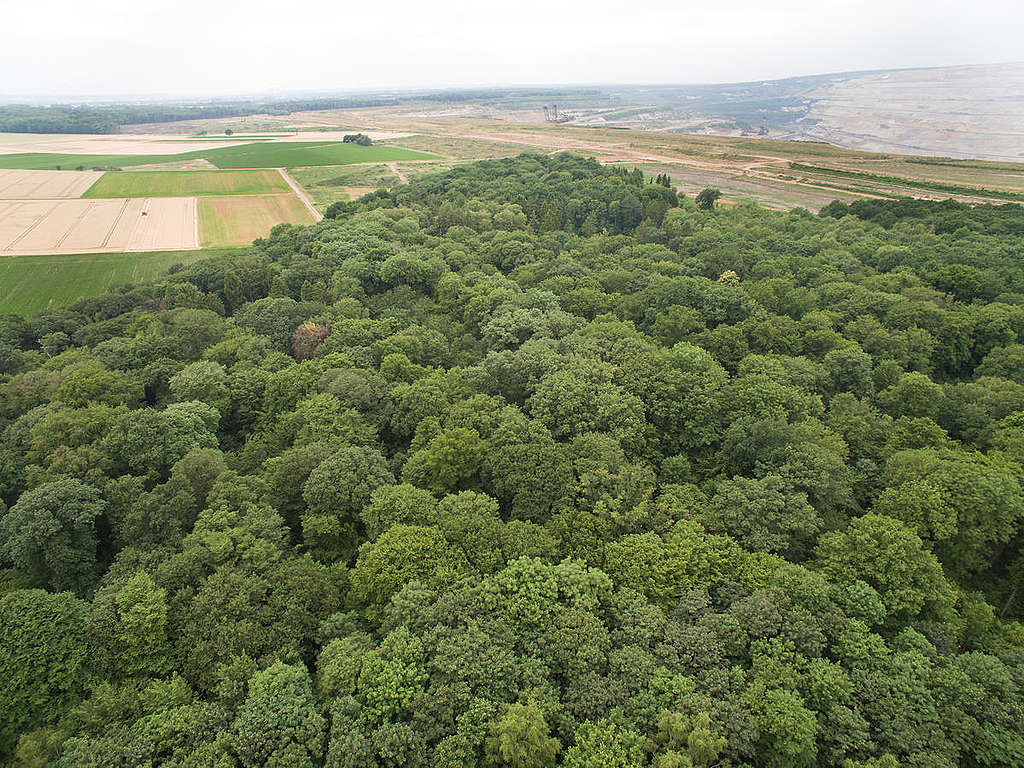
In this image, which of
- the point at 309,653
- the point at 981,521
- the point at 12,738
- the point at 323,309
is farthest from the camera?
the point at 323,309

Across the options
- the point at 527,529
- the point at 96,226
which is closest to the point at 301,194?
the point at 96,226

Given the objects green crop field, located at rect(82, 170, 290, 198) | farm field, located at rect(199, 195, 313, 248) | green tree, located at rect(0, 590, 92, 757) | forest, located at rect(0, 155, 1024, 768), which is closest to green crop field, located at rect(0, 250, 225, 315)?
farm field, located at rect(199, 195, 313, 248)

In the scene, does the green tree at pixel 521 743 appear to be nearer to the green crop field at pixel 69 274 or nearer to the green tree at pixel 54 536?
the green tree at pixel 54 536

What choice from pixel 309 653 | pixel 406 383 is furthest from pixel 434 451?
pixel 309 653

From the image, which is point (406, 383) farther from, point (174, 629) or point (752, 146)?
point (752, 146)

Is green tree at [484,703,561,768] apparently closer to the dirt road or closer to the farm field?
the farm field

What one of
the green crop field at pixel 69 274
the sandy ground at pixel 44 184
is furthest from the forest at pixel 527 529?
the sandy ground at pixel 44 184
